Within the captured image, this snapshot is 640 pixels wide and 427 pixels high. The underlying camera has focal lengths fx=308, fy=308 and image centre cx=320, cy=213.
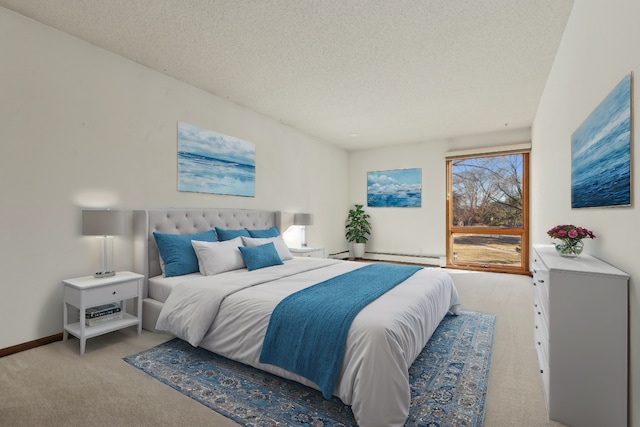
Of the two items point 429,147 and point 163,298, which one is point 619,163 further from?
point 429,147

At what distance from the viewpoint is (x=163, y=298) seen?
299 cm

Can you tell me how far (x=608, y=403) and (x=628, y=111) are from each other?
1.44m

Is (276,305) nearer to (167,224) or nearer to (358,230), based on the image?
(167,224)

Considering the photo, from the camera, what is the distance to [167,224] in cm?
347

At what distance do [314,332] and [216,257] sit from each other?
5.58 feet

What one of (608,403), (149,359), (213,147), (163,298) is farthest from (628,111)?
(213,147)

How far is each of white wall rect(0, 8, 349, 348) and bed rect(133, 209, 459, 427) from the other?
307 millimetres

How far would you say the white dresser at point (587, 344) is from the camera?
153 cm

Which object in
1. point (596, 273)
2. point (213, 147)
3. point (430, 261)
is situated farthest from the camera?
point (430, 261)

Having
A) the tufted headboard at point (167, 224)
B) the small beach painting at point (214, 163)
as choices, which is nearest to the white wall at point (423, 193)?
the small beach painting at point (214, 163)

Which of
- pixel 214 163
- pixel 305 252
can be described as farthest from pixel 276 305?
pixel 305 252

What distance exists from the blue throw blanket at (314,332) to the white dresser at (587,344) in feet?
3.53

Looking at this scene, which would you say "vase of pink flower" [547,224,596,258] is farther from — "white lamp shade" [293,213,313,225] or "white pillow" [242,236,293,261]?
"white lamp shade" [293,213,313,225]

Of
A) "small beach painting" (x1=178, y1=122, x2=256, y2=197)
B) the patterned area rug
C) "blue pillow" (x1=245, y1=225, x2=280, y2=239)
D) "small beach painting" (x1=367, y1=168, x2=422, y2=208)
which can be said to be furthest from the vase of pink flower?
"small beach painting" (x1=367, y1=168, x2=422, y2=208)
